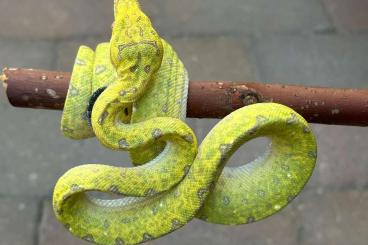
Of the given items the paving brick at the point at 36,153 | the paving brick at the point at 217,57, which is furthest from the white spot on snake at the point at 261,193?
the paving brick at the point at 217,57

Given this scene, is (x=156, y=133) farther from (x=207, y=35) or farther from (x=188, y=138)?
(x=207, y=35)

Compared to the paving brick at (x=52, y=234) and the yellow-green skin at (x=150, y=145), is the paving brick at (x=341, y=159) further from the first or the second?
the yellow-green skin at (x=150, y=145)

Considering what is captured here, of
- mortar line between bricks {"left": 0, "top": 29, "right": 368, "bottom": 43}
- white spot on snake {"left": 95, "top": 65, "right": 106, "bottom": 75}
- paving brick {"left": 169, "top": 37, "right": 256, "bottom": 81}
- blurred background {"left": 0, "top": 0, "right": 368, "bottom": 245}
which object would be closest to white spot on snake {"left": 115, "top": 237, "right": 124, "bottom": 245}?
white spot on snake {"left": 95, "top": 65, "right": 106, "bottom": 75}

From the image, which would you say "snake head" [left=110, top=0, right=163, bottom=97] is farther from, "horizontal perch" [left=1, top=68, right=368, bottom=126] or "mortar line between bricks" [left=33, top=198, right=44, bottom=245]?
"mortar line between bricks" [left=33, top=198, right=44, bottom=245]

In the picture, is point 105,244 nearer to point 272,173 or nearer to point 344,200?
A: point 272,173

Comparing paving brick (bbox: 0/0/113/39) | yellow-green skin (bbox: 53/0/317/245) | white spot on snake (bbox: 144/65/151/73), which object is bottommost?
paving brick (bbox: 0/0/113/39)

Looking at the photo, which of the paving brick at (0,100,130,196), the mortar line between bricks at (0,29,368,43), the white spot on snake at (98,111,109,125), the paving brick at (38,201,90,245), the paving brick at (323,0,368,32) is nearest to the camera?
the white spot on snake at (98,111,109,125)

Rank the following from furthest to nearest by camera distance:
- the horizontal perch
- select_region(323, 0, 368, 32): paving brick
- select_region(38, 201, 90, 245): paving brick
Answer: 1. select_region(323, 0, 368, 32): paving brick
2. select_region(38, 201, 90, 245): paving brick
3. the horizontal perch
